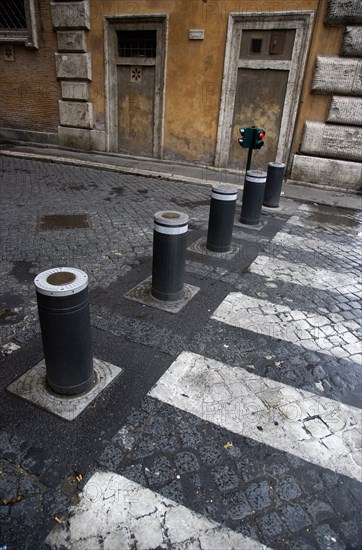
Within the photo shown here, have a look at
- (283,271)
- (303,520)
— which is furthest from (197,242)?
(303,520)

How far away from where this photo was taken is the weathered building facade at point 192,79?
9336 millimetres

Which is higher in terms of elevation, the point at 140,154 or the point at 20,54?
the point at 20,54

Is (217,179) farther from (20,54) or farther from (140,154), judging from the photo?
(20,54)

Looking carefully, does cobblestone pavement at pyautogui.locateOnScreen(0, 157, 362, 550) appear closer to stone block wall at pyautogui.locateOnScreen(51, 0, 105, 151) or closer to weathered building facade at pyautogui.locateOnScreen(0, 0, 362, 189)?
weathered building facade at pyautogui.locateOnScreen(0, 0, 362, 189)

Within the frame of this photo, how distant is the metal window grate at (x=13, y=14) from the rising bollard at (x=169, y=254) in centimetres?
1243

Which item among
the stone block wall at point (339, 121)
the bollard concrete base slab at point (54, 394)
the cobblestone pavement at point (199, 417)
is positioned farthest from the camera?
the stone block wall at point (339, 121)

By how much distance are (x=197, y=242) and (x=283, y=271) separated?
1.48 m

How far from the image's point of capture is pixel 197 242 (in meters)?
6.09

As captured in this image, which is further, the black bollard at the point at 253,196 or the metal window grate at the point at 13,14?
the metal window grate at the point at 13,14

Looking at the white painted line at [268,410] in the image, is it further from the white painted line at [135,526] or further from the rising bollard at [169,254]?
the rising bollard at [169,254]

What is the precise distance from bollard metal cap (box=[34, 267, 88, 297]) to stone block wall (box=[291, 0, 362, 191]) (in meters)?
9.07

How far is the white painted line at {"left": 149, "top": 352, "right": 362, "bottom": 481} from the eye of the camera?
103 inches

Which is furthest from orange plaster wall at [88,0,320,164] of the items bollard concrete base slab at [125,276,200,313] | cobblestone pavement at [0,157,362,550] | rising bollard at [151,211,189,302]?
rising bollard at [151,211,189,302]

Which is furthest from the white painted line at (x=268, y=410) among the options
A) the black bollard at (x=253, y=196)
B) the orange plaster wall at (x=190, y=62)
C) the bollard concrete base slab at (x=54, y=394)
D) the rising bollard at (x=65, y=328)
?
the orange plaster wall at (x=190, y=62)
